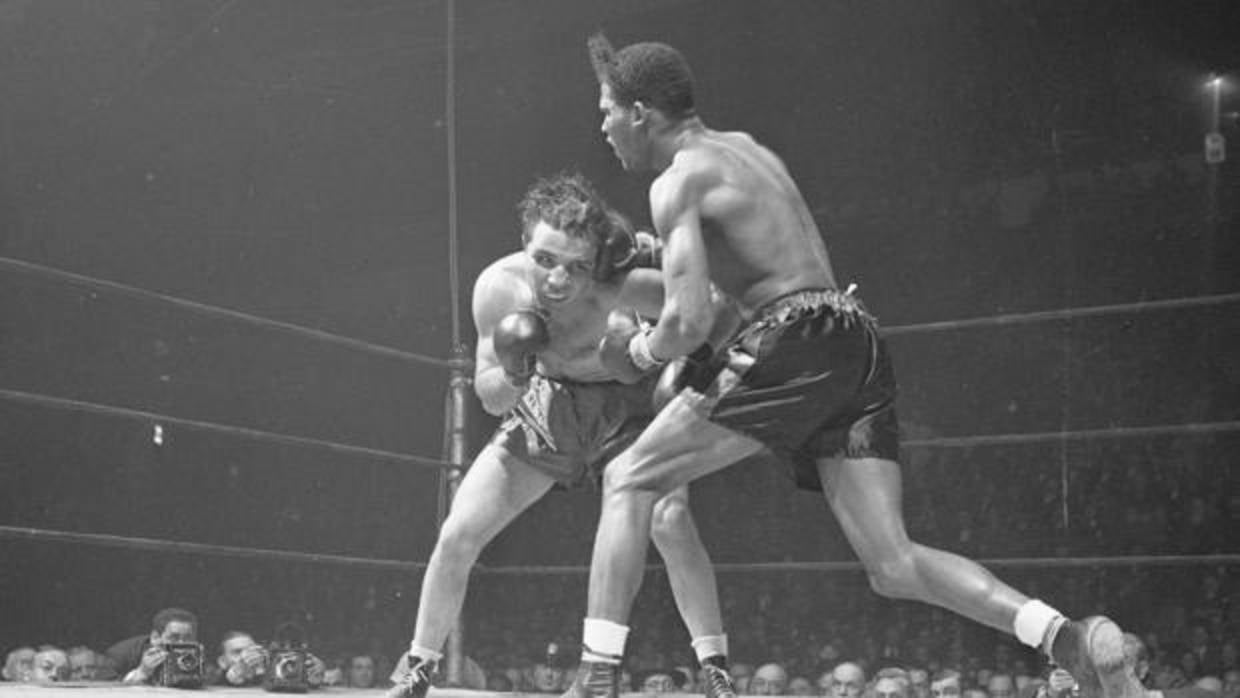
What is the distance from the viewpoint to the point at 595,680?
2490 mm

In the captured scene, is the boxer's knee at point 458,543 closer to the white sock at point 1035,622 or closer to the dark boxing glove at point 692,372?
the dark boxing glove at point 692,372

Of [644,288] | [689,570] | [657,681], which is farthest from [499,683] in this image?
[644,288]

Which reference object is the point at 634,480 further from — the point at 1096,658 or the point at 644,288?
the point at 1096,658

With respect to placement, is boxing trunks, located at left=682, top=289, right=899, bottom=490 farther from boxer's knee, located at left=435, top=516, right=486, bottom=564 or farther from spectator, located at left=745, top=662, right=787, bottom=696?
spectator, located at left=745, top=662, right=787, bottom=696

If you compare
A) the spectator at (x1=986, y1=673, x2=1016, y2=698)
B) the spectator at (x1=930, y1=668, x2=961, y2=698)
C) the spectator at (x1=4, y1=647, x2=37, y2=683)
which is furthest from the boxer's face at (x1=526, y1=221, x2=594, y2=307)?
the spectator at (x1=986, y1=673, x2=1016, y2=698)

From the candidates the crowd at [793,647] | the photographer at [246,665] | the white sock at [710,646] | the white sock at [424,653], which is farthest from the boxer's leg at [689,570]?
the photographer at [246,665]

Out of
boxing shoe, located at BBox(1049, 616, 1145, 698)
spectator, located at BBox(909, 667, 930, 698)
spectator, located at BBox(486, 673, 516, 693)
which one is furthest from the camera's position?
spectator, located at BBox(486, 673, 516, 693)

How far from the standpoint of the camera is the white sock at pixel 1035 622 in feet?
7.32

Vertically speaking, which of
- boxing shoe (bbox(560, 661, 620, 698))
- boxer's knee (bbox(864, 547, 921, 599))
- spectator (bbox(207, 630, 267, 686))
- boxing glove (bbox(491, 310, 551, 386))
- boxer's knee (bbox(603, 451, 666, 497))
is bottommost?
boxing shoe (bbox(560, 661, 620, 698))

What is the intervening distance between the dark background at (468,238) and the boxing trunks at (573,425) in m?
2.18

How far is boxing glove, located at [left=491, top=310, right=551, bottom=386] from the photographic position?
2906 mm

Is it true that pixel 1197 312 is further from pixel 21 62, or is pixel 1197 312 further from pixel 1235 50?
pixel 21 62

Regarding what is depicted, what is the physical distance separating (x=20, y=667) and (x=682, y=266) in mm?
2718

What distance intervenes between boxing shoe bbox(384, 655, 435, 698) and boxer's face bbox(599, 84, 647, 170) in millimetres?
977
